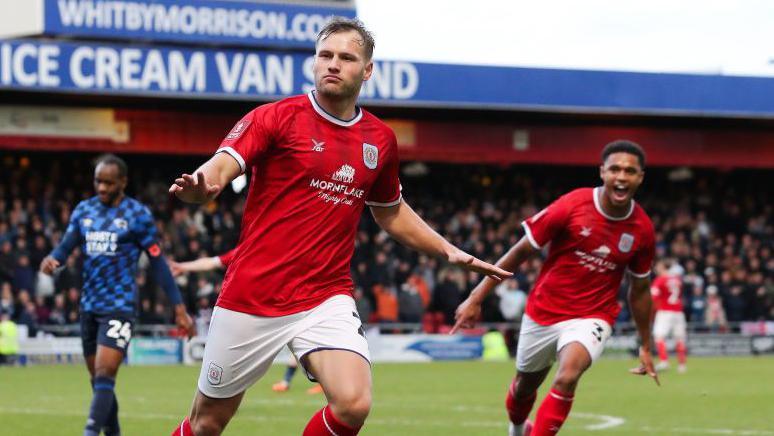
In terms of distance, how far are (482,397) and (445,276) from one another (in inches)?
479

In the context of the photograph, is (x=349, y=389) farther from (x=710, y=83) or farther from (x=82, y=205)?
(x=710, y=83)

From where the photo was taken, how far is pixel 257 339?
23.2 ft

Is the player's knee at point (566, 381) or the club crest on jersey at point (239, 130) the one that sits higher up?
the club crest on jersey at point (239, 130)

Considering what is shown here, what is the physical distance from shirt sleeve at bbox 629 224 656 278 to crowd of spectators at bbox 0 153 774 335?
16.9 metres

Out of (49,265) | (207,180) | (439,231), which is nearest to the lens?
(207,180)

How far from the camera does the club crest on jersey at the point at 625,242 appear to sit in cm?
1041

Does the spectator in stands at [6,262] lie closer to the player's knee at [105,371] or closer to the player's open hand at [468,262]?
the player's knee at [105,371]

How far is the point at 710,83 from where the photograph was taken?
121ft

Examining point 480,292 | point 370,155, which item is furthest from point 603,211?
point 370,155

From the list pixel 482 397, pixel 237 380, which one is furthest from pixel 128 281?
pixel 482 397

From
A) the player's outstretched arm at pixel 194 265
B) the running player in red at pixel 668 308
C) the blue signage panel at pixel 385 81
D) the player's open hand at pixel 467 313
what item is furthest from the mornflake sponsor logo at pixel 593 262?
the blue signage panel at pixel 385 81

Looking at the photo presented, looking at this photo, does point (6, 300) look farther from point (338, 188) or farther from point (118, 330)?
point (338, 188)

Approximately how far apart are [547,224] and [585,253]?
1.29ft

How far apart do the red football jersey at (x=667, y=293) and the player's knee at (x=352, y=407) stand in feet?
65.0
